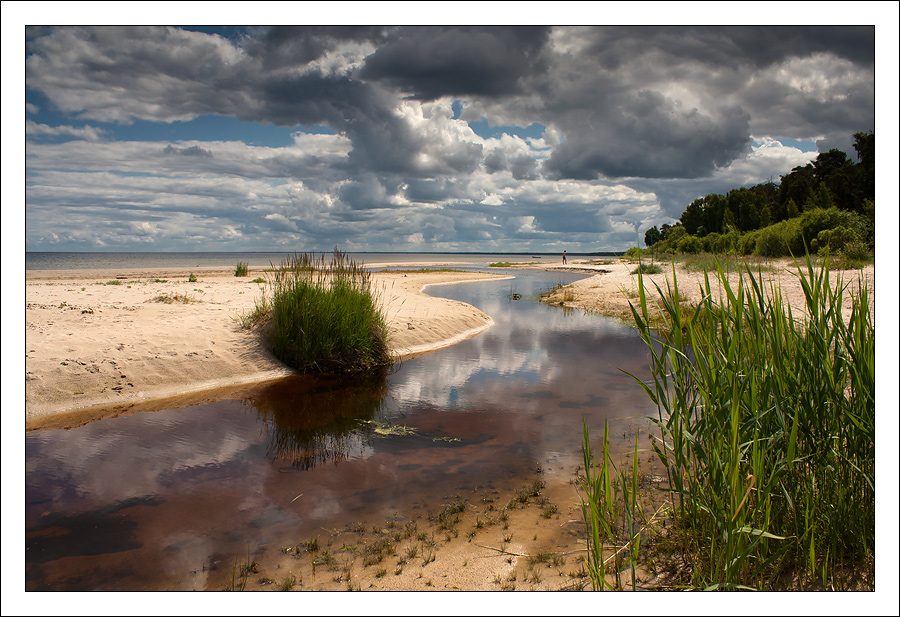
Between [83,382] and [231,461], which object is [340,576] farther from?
[83,382]

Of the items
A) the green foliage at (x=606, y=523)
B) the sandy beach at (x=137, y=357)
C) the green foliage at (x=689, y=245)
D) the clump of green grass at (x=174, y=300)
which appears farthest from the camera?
the green foliage at (x=689, y=245)

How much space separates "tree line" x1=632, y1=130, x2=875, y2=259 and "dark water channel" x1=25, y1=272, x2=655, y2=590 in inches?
140

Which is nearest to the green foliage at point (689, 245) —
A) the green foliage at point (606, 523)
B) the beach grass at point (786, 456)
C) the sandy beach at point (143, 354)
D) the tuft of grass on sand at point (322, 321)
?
the sandy beach at point (143, 354)

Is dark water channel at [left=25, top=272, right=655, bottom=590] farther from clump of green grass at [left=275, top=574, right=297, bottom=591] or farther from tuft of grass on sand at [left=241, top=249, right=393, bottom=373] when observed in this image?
tuft of grass on sand at [left=241, top=249, right=393, bottom=373]

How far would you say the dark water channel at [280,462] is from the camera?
13.7 feet

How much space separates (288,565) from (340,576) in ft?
1.51

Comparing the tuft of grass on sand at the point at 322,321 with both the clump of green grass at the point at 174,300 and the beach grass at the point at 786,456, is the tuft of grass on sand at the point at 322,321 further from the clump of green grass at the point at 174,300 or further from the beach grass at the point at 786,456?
the beach grass at the point at 786,456

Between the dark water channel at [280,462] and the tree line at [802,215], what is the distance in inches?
140

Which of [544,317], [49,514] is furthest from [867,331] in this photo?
[544,317]

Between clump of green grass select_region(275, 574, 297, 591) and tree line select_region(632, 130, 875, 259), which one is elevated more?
tree line select_region(632, 130, 875, 259)

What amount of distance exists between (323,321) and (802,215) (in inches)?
1485

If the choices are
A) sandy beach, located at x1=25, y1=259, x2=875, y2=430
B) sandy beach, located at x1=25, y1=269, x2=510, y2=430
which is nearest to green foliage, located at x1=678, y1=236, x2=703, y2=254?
sandy beach, located at x1=25, y1=259, x2=875, y2=430

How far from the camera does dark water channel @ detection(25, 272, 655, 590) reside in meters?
4.17

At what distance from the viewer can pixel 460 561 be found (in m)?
3.88
